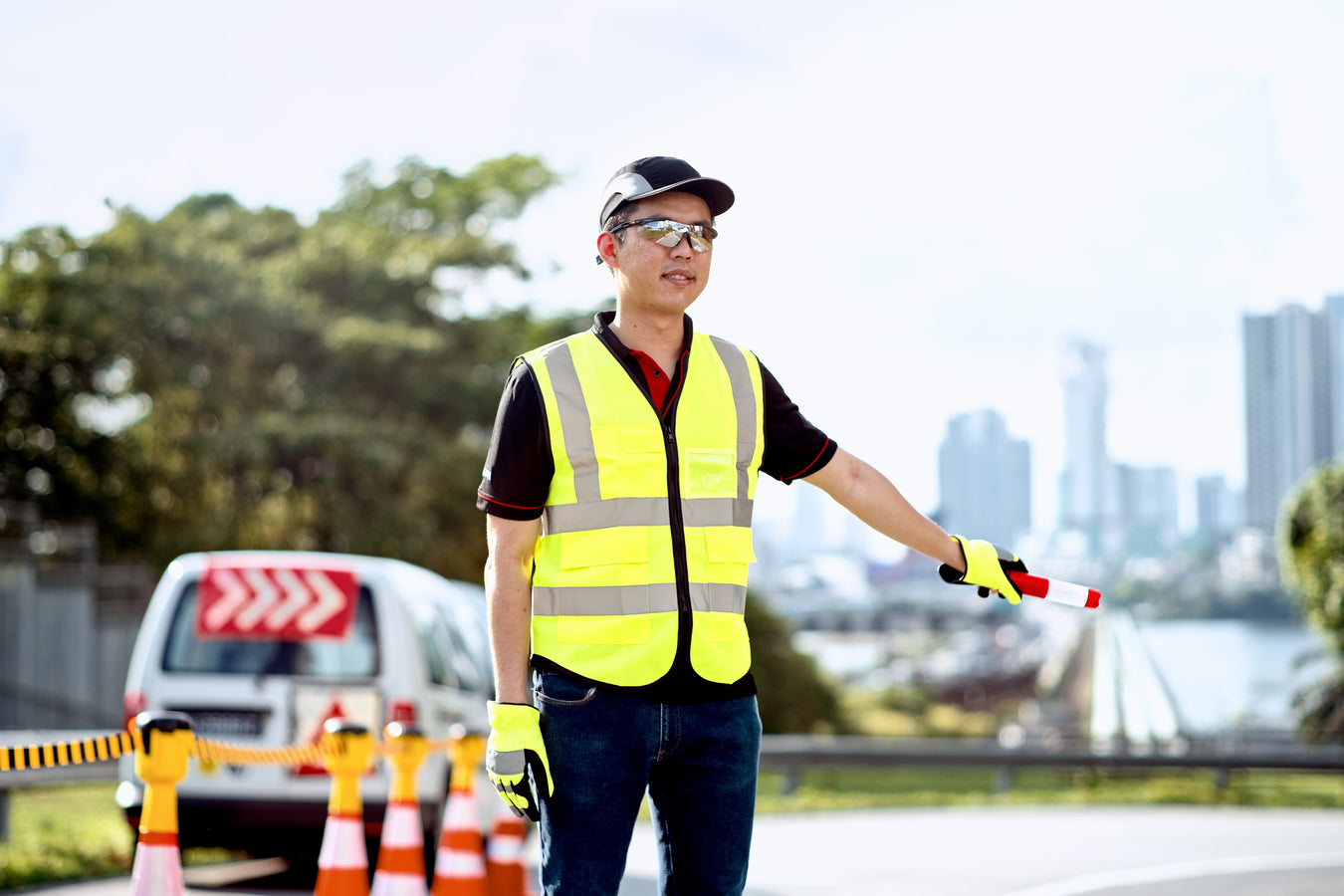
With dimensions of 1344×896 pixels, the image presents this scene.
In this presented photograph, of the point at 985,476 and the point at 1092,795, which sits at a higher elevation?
the point at 985,476

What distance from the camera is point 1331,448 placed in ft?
186

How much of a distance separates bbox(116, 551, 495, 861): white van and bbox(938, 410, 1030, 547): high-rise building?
64.3 metres

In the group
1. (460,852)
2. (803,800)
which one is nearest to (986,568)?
(460,852)

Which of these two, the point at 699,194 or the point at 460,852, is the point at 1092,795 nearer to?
the point at 460,852

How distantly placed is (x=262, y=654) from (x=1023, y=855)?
5.72 m

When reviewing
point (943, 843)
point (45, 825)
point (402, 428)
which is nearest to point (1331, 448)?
point (402, 428)

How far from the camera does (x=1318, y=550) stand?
24938 mm

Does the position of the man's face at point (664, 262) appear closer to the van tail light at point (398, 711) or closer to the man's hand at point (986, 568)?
the man's hand at point (986, 568)

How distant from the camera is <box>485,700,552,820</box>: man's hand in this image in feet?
10.5

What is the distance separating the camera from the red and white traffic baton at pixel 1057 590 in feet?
12.9

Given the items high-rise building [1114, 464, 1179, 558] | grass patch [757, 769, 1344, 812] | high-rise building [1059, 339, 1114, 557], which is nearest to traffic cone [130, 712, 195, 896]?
grass patch [757, 769, 1344, 812]

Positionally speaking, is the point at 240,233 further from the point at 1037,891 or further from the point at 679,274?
the point at 679,274

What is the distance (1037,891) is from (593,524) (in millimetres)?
6838

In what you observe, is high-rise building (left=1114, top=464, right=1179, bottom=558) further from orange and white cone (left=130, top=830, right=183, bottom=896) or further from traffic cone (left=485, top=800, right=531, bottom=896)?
orange and white cone (left=130, top=830, right=183, bottom=896)
